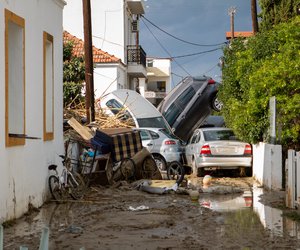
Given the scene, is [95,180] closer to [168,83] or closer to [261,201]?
[261,201]

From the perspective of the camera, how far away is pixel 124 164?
16359mm

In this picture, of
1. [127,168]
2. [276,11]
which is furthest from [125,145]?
[276,11]

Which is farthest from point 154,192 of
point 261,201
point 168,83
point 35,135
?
point 168,83

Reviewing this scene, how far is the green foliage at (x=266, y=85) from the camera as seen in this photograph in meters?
15.7

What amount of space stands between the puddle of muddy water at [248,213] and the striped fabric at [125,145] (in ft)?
9.98

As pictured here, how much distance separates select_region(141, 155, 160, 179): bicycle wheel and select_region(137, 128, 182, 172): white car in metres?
2.61

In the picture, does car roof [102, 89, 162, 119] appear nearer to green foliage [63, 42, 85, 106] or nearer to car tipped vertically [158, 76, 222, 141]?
car tipped vertically [158, 76, 222, 141]

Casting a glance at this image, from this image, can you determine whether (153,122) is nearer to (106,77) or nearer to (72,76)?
(72,76)

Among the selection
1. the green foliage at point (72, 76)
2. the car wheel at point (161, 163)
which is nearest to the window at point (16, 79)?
the car wheel at point (161, 163)

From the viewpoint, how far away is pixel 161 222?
1020 cm

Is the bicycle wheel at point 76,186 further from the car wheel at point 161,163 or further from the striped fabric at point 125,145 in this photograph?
the car wheel at point 161,163

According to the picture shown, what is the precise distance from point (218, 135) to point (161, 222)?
889 centimetres

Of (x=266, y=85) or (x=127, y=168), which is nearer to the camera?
(x=266, y=85)

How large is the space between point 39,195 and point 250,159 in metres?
7.91
